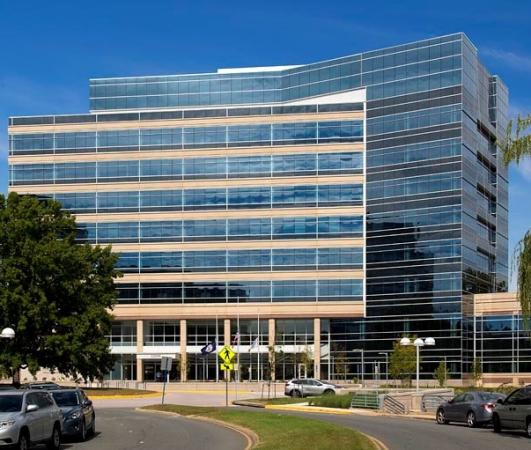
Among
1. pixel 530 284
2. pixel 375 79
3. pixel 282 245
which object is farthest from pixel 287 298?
pixel 530 284

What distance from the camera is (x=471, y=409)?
33.9 metres

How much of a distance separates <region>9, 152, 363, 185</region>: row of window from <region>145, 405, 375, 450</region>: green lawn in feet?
203

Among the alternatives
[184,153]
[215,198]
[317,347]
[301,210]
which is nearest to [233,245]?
[215,198]

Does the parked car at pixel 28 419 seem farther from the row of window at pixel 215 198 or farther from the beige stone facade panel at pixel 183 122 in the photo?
the beige stone facade panel at pixel 183 122

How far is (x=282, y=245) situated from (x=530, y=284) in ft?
225

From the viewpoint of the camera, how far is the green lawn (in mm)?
21716

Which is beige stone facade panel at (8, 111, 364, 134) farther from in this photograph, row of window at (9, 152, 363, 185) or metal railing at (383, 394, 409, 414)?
metal railing at (383, 394, 409, 414)

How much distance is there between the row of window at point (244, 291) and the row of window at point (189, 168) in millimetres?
11585

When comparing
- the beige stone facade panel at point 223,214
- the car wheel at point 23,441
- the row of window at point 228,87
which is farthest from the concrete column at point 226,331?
the car wheel at point 23,441

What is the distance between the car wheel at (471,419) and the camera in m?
33.7

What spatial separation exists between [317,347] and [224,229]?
52.4 ft

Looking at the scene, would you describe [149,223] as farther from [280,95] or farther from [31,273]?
[31,273]

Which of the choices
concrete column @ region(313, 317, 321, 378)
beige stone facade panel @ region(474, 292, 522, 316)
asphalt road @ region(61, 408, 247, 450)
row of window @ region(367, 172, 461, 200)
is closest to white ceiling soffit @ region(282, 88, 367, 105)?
row of window @ region(367, 172, 461, 200)

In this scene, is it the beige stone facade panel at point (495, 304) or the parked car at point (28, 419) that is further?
the beige stone facade panel at point (495, 304)
